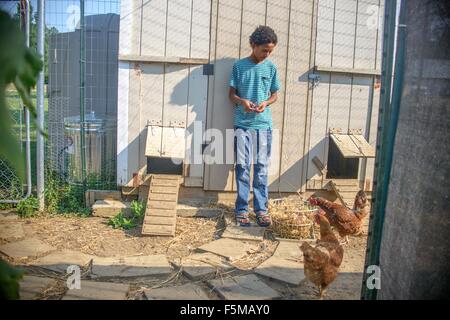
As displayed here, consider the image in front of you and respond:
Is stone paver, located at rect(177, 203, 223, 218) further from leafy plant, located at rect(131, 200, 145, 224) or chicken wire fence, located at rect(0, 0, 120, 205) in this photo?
chicken wire fence, located at rect(0, 0, 120, 205)

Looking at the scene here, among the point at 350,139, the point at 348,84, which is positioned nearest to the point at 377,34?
the point at 348,84

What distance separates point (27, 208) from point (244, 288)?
114 inches

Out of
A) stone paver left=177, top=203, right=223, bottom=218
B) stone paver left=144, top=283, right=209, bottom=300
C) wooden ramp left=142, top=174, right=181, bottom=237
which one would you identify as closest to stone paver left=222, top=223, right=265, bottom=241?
stone paver left=177, top=203, right=223, bottom=218

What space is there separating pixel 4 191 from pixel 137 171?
1634mm

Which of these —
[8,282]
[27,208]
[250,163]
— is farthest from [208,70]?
[8,282]

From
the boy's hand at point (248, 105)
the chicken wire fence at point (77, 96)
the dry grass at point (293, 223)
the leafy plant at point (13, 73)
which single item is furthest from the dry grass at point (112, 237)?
the leafy plant at point (13, 73)

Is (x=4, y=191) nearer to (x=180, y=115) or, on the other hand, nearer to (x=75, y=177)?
(x=75, y=177)

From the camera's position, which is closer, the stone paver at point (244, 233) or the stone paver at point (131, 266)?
the stone paver at point (131, 266)

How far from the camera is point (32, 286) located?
10.2 feet

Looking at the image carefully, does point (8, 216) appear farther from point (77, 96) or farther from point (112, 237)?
point (77, 96)

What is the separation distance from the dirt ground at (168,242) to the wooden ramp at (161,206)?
0.33 ft

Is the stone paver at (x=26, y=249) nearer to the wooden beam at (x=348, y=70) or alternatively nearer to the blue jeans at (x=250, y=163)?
the blue jeans at (x=250, y=163)

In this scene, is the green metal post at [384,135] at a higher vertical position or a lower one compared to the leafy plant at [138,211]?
higher

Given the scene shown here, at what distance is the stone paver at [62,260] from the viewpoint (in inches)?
139
